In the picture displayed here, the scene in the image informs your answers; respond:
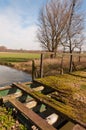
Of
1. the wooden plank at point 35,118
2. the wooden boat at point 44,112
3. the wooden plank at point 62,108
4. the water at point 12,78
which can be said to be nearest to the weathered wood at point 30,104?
the wooden boat at point 44,112

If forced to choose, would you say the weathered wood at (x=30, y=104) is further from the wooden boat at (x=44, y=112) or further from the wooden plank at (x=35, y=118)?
the wooden plank at (x=35, y=118)

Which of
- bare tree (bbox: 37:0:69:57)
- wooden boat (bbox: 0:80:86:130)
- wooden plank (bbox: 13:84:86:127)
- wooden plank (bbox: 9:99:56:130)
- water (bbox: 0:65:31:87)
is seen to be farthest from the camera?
bare tree (bbox: 37:0:69:57)

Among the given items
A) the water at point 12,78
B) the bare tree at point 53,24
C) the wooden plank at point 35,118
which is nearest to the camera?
the wooden plank at point 35,118

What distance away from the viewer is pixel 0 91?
545 cm

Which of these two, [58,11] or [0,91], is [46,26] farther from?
[0,91]

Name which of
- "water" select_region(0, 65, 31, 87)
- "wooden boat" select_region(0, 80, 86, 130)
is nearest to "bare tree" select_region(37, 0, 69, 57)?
"water" select_region(0, 65, 31, 87)

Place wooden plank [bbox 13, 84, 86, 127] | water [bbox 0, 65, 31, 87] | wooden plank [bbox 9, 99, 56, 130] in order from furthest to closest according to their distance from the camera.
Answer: water [bbox 0, 65, 31, 87] → wooden plank [bbox 13, 84, 86, 127] → wooden plank [bbox 9, 99, 56, 130]

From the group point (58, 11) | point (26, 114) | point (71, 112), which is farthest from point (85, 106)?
point (58, 11)

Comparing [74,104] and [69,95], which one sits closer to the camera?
[74,104]

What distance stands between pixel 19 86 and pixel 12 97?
0.87 meters

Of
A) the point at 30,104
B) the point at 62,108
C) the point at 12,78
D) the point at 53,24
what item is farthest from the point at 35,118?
the point at 53,24

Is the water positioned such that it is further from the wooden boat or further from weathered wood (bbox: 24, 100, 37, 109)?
weathered wood (bbox: 24, 100, 37, 109)

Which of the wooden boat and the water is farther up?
the wooden boat

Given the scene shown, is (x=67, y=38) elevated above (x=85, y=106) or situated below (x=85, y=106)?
above
